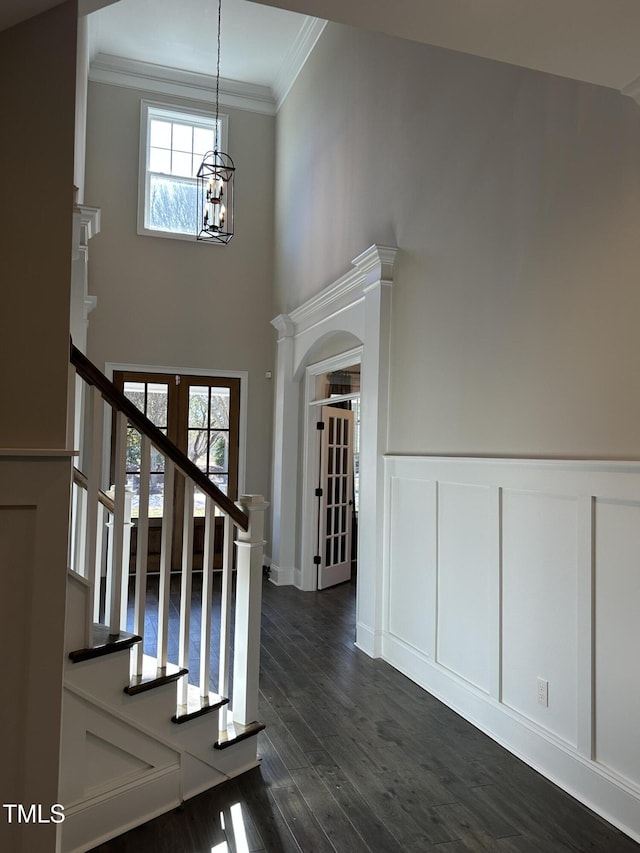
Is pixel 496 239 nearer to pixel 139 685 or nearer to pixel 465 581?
pixel 465 581

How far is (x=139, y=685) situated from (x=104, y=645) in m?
0.24

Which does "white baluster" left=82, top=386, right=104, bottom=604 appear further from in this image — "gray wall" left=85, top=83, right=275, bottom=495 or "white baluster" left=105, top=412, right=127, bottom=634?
"gray wall" left=85, top=83, right=275, bottom=495

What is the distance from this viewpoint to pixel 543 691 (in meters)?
2.88

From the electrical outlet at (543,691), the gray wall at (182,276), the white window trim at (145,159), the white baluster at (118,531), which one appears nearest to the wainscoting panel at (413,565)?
the electrical outlet at (543,691)

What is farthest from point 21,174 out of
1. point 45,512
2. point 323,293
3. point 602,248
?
point 323,293

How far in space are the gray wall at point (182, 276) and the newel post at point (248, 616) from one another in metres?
4.72

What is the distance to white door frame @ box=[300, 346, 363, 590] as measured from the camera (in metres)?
6.43

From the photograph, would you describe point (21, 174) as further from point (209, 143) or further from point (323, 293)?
point (209, 143)

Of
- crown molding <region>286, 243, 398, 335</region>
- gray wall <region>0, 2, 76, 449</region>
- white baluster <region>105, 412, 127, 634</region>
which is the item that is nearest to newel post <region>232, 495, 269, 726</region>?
white baluster <region>105, 412, 127, 634</region>

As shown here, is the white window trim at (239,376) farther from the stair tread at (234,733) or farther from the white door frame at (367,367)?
the stair tread at (234,733)

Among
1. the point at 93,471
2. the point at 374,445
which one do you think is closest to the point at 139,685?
the point at 93,471

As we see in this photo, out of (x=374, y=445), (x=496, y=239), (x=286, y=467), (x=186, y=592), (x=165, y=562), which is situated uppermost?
(x=496, y=239)

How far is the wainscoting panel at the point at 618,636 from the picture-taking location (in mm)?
→ 2406

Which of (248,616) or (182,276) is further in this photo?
(182,276)
